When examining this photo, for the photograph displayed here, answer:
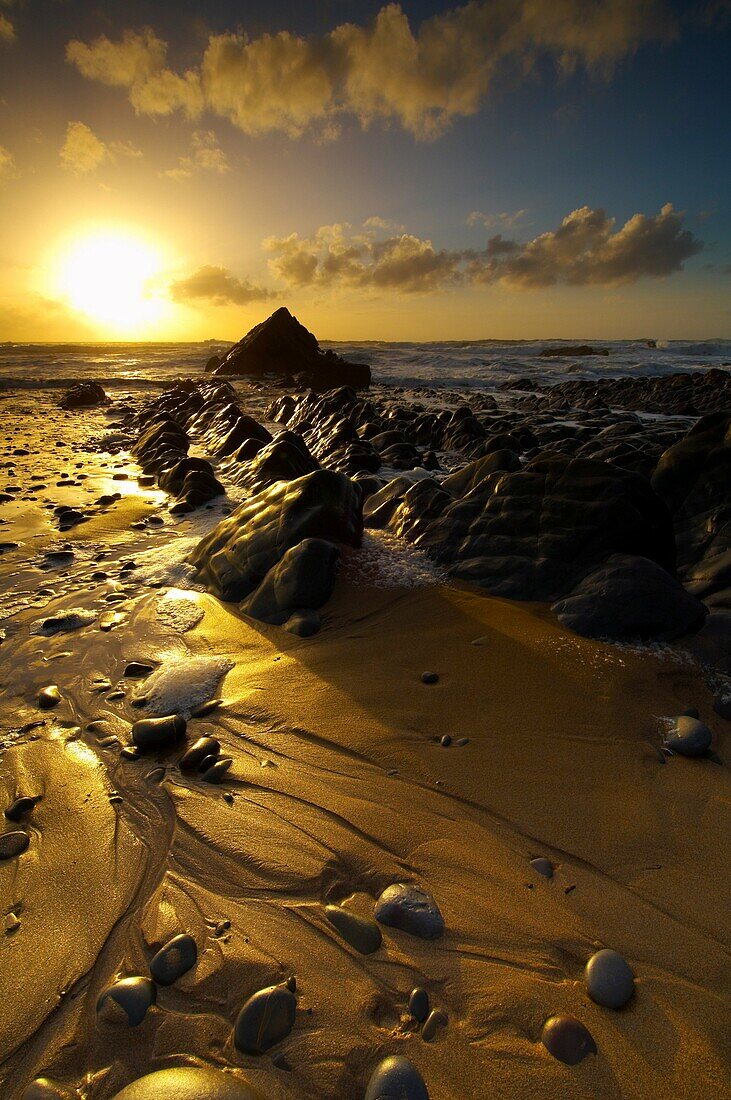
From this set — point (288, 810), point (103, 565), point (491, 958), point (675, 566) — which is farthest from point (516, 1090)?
point (103, 565)

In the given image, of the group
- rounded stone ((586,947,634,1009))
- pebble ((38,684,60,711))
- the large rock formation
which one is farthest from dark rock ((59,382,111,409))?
rounded stone ((586,947,634,1009))

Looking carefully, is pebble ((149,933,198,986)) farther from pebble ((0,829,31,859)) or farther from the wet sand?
pebble ((0,829,31,859))

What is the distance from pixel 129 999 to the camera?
4.90ft

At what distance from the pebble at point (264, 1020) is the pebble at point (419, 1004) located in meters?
0.32

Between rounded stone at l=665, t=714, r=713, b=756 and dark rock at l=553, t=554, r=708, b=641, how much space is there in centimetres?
Answer: 80

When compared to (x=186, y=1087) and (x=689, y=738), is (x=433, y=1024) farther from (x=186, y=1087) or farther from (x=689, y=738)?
(x=689, y=738)

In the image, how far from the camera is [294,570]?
4.02 meters

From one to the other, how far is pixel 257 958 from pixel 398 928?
44 cm

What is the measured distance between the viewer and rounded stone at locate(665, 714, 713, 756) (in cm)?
229

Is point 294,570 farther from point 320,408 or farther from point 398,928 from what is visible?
point 320,408

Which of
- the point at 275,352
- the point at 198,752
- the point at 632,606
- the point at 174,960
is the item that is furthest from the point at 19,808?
the point at 275,352

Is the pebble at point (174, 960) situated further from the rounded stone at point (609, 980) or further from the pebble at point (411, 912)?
the rounded stone at point (609, 980)

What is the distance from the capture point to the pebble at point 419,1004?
143 cm

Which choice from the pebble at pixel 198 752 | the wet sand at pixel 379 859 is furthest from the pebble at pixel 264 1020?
the pebble at pixel 198 752
